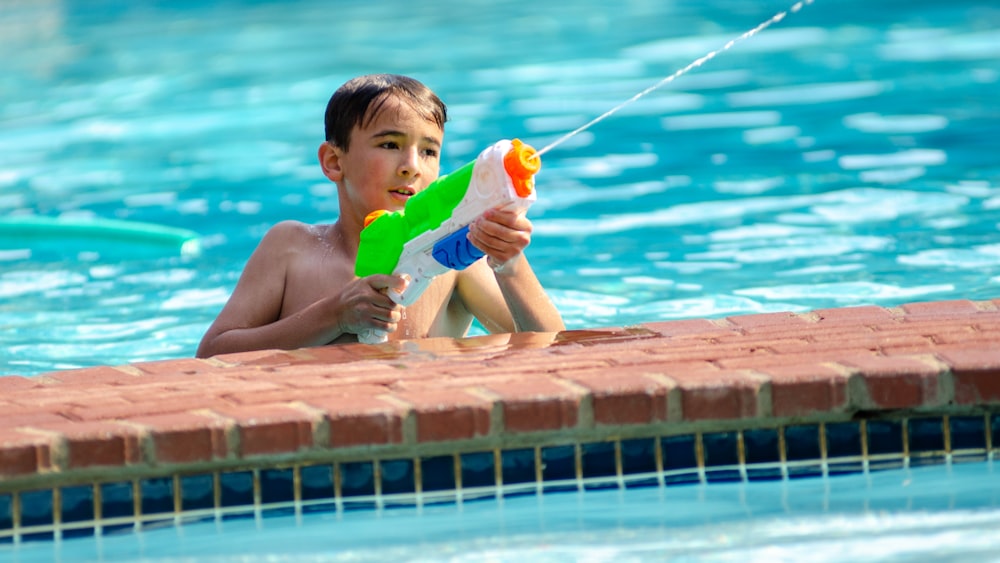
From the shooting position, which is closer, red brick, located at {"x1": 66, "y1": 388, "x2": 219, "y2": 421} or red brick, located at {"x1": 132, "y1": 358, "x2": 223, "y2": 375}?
red brick, located at {"x1": 66, "y1": 388, "x2": 219, "y2": 421}

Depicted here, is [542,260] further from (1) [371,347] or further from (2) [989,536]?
(2) [989,536]

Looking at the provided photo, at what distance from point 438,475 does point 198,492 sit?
0.47 m

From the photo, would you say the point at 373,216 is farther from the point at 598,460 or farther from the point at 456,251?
the point at 598,460

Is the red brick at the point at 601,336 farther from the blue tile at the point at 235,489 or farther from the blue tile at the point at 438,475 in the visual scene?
the blue tile at the point at 235,489

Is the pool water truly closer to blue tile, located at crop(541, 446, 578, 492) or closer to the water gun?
the water gun

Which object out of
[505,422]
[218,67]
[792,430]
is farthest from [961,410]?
[218,67]

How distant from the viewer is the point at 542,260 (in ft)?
22.4

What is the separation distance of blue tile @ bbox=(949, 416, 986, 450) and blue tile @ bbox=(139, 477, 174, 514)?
1562mm

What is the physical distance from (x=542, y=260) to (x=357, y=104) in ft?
9.41

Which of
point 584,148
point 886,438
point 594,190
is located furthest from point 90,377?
point 584,148

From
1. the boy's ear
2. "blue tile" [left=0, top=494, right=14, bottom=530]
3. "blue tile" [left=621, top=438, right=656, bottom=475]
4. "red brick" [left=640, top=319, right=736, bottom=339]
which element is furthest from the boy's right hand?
"blue tile" [left=0, top=494, right=14, bottom=530]

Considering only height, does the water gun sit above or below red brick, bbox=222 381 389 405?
above

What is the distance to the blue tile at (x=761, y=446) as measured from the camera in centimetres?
291

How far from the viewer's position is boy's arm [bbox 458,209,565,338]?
330 centimetres
